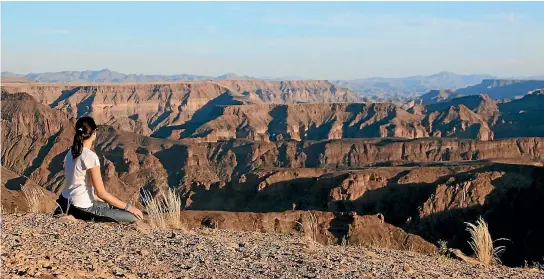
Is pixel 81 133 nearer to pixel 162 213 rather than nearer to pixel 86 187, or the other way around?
pixel 86 187

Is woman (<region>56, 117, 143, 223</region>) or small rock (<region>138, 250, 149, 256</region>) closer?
small rock (<region>138, 250, 149, 256</region>)

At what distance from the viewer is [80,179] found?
33.0 ft

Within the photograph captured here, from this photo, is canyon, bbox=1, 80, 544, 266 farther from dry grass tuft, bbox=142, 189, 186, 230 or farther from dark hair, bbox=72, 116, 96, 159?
dark hair, bbox=72, 116, 96, 159

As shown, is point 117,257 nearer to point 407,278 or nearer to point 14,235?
point 14,235

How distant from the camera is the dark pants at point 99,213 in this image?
34.9ft

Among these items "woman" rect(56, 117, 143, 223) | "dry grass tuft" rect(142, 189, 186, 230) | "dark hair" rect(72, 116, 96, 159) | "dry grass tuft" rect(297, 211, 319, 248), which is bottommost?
"dry grass tuft" rect(297, 211, 319, 248)

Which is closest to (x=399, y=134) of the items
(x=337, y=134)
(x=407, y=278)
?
(x=337, y=134)

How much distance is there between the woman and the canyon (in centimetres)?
413

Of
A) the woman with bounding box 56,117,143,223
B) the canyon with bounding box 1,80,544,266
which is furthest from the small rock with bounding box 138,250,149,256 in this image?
the canyon with bounding box 1,80,544,266

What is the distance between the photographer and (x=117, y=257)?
335 inches

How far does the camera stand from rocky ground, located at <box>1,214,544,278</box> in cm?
791

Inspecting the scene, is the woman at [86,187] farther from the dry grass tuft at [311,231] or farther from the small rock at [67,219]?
the dry grass tuft at [311,231]

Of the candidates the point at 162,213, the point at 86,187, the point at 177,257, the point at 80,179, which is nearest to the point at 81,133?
the point at 80,179

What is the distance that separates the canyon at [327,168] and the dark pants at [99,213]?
3.92m
